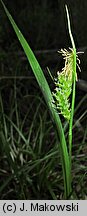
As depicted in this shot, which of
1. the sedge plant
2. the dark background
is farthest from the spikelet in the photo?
the dark background

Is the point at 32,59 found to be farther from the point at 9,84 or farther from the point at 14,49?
the point at 14,49

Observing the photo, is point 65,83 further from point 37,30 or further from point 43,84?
point 37,30

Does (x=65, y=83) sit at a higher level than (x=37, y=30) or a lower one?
lower

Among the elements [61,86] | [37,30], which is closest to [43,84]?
[61,86]

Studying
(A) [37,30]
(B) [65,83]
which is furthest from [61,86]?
(A) [37,30]

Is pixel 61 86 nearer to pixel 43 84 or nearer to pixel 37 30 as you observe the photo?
pixel 43 84

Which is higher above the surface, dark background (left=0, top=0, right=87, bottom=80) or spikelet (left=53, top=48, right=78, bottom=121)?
dark background (left=0, top=0, right=87, bottom=80)

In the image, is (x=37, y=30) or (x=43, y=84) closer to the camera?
(x=43, y=84)

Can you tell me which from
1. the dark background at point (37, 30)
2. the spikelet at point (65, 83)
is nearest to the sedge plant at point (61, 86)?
the spikelet at point (65, 83)

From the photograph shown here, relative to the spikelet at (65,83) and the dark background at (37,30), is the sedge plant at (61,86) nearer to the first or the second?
the spikelet at (65,83)

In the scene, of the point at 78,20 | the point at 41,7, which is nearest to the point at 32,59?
the point at 78,20

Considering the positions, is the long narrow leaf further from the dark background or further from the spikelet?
the dark background
